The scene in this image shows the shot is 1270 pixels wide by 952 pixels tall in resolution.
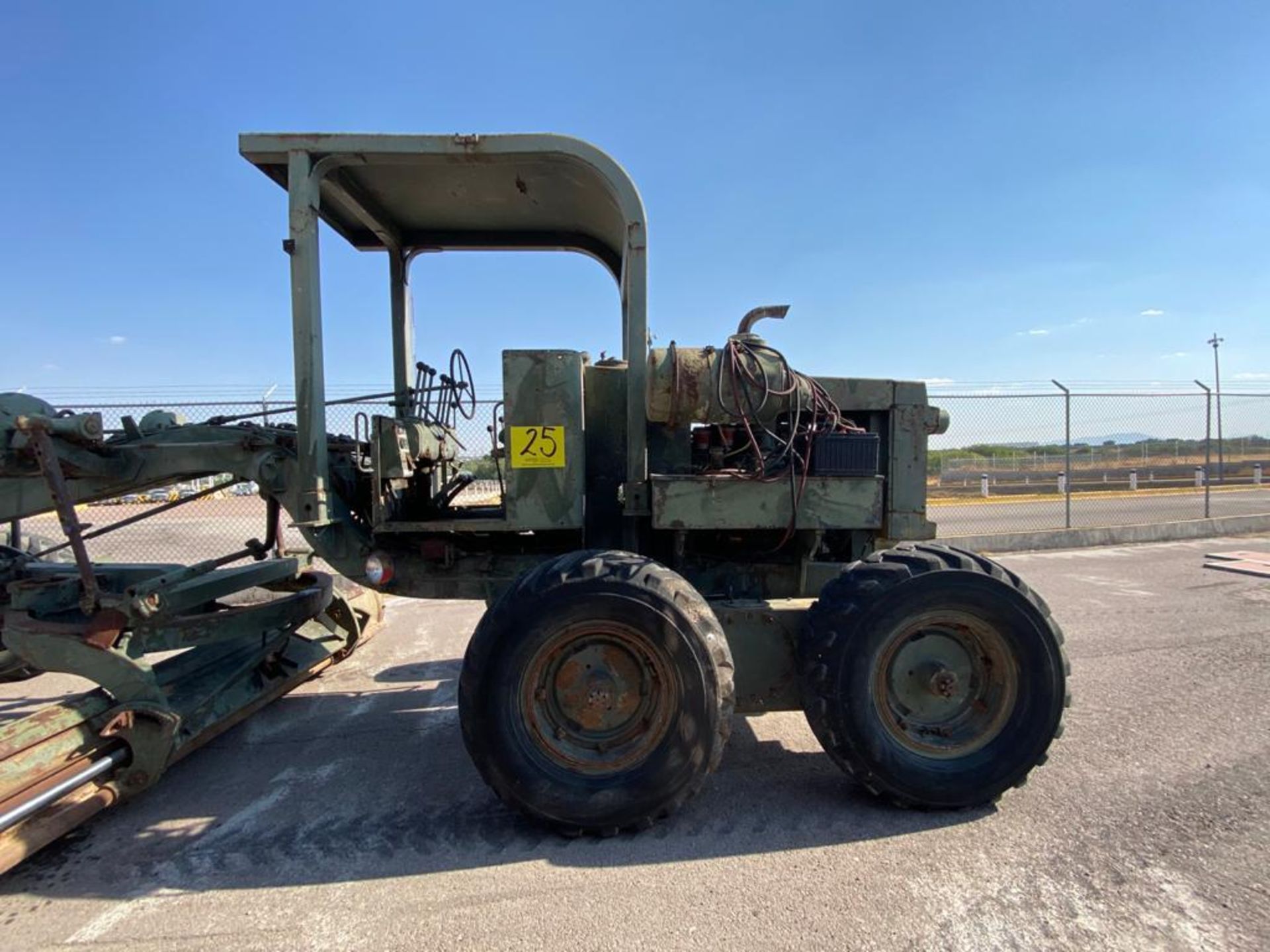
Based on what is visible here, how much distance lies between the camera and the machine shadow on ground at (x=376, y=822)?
264 centimetres

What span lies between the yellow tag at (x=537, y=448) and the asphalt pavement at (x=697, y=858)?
165 centimetres

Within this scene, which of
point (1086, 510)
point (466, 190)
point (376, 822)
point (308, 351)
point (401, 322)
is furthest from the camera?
point (1086, 510)

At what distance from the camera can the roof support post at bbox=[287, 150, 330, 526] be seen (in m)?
3.25

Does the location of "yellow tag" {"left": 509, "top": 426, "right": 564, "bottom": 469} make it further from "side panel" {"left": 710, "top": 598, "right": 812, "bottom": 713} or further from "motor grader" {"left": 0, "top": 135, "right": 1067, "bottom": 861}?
"side panel" {"left": 710, "top": 598, "right": 812, "bottom": 713}

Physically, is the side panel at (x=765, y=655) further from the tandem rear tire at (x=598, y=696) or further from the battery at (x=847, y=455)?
the battery at (x=847, y=455)

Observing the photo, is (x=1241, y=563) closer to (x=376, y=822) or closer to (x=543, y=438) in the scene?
(x=543, y=438)

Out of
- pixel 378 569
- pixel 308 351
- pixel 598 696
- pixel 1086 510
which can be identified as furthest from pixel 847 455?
pixel 1086 510

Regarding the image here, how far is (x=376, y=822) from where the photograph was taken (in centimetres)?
297

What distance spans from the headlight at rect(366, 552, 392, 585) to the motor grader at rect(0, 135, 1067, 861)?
0.02m

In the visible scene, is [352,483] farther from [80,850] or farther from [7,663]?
[7,663]

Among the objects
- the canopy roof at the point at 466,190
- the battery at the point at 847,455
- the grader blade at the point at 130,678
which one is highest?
the canopy roof at the point at 466,190

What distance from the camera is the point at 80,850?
284 centimetres

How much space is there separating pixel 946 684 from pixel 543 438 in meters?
2.23

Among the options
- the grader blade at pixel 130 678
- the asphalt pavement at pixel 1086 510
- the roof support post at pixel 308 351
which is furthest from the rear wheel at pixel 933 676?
the asphalt pavement at pixel 1086 510
